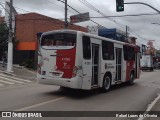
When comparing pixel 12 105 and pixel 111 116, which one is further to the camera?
pixel 12 105

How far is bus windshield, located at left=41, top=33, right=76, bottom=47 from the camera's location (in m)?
13.1

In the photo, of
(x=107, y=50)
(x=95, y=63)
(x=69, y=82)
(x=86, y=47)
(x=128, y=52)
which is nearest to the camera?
(x=69, y=82)

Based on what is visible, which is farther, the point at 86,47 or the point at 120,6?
the point at 120,6

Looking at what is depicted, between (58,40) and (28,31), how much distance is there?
83.7 ft

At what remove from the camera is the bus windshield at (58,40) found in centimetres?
1313

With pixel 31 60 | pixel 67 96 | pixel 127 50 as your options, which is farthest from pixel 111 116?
pixel 31 60

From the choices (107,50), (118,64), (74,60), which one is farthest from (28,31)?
(74,60)

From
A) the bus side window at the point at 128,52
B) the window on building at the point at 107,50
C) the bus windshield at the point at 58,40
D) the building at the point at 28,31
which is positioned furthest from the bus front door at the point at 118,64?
the building at the point at 28,31

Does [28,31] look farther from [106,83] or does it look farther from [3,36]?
[106,83]

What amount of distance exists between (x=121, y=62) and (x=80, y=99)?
5.85 meters

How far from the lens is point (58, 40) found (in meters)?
13.6

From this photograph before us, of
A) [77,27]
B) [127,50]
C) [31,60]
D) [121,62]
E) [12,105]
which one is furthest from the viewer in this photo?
[77,27]

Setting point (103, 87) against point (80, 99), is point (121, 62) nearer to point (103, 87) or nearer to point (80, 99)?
point (103, 87)

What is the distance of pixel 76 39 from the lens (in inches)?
510
